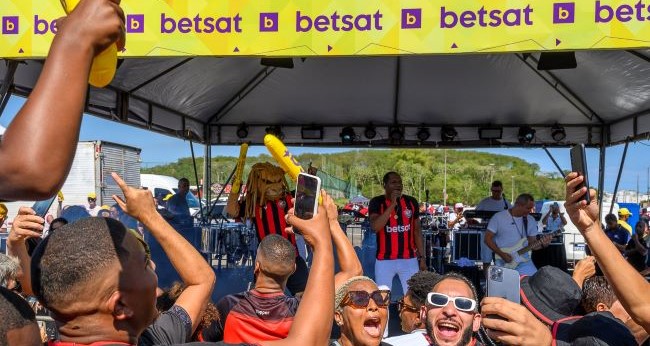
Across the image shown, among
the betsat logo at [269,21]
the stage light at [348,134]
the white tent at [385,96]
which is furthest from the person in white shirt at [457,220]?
the betsat logo at [269,21]

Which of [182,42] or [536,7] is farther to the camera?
[182,42]

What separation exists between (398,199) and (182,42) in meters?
3.28

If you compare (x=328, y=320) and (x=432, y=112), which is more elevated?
(x=432, y=112)

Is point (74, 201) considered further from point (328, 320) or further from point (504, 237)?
point (328, 320)

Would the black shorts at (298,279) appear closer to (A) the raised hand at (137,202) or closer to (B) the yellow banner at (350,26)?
(B) the yellow banner at (350,26)

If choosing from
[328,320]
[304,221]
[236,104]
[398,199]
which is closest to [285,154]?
[304,221]

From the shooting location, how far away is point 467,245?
9.78 metres

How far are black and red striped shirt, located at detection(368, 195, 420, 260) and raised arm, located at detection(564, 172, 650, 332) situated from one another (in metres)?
4.74

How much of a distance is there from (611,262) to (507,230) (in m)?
5.33

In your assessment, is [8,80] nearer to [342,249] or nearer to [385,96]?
[342,249]

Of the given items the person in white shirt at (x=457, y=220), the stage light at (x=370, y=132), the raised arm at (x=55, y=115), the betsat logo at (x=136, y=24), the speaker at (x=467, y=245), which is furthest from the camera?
the person in white shirt at (x=457, y=220)

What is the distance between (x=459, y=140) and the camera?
11797 mm

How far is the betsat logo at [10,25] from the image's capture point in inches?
191

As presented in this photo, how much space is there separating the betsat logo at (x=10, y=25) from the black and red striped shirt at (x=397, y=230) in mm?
4052
